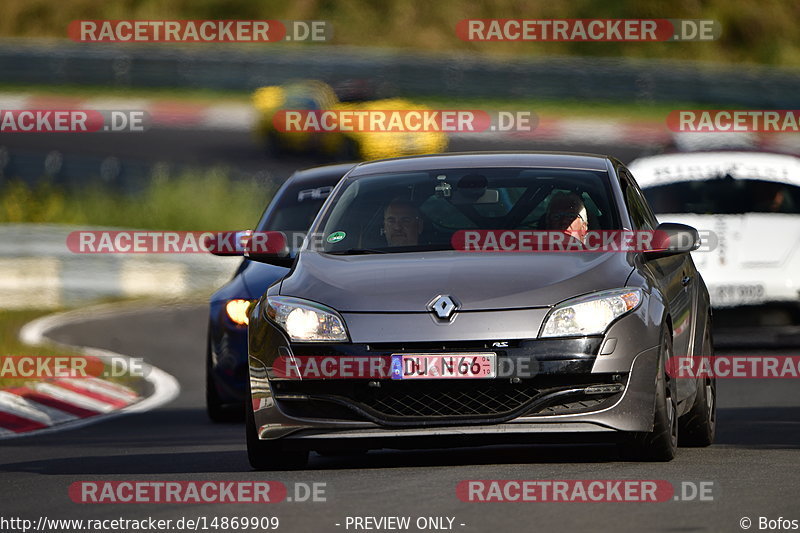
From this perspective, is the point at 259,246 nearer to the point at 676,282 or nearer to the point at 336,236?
the point at 336,236

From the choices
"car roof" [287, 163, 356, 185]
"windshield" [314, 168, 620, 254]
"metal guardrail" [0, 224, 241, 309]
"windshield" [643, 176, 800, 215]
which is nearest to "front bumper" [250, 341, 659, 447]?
"windshield" [314, 168, 620, 254]

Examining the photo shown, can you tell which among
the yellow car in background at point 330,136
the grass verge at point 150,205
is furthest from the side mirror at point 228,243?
the yellow car in background at point 330,136

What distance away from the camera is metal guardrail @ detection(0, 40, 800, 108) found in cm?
3700

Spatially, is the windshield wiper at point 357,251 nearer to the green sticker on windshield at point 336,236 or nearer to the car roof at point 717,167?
the green sticker on windshield at point 336,236

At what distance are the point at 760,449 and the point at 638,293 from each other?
4.54 ft

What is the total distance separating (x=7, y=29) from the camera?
5169cm

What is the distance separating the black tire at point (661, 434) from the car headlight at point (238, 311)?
3855 millimetres

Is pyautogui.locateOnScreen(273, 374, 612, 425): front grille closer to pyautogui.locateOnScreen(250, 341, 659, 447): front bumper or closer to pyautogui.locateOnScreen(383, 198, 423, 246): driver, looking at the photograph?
pyautogui.locateOnScreen(250, 341, 659, 447): front bumper

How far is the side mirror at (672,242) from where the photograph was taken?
8836 millimetres

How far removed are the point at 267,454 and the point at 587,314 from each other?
1.64 m

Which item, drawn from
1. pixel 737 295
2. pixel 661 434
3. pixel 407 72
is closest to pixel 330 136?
pixel 407 72

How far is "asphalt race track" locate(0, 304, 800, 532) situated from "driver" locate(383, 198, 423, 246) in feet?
3.54

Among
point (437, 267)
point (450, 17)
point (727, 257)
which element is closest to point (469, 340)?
point (437, 267)

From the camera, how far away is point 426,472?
26.8 ft
